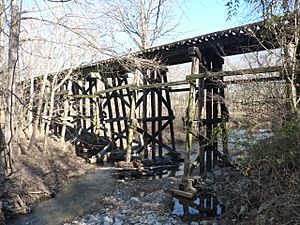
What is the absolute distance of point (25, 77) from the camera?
1222 centimetres

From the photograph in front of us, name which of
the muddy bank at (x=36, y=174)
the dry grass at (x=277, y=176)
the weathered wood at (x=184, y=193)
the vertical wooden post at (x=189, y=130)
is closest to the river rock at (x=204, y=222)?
the dry grass at (x=277, y=176)

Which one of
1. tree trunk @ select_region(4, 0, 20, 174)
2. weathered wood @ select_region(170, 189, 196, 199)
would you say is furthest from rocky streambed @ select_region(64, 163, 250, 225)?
tree trunk @ select_region(4, 0, 20, 174)

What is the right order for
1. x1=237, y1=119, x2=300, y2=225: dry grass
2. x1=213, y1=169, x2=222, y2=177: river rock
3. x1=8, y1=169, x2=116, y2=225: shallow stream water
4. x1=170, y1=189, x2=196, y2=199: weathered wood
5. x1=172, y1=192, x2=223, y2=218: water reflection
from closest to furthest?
x1=237, y1=119, x2=300, y2=225: dry grass → x1=172, y1=192, x2=223, y2=218: water reflection → x1=8, y1=169, x2=116, y2=225: shallow stream water → x1=170, y1=189, x2=196, y2=199: weathered wood → x1=213, y1=169, x2=222, y2=177: river rock

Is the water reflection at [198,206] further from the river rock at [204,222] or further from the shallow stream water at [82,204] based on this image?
the river rock at [204,222]

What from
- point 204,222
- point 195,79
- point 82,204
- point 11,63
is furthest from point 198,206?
point 11,63

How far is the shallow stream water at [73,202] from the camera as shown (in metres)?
5.45

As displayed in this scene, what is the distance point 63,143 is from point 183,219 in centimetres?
701

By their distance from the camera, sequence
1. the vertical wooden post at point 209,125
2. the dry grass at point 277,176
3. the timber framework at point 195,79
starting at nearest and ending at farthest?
the dry grass at point 277,176
the timber framework at point 195,79
the vertical wooden post at point 209,125

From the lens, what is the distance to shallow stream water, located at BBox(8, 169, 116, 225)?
5.45 metres

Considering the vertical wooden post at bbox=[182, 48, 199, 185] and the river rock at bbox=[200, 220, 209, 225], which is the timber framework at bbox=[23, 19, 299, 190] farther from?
the river rock at bbox=[200, 220, 209, 225]

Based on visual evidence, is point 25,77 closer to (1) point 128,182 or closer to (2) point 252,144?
(1) point 128,182

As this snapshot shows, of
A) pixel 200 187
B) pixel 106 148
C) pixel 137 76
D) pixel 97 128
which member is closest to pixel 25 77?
pixel 97 128

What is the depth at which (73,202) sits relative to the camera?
21.0 feet

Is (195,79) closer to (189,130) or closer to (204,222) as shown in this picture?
(189,130)
